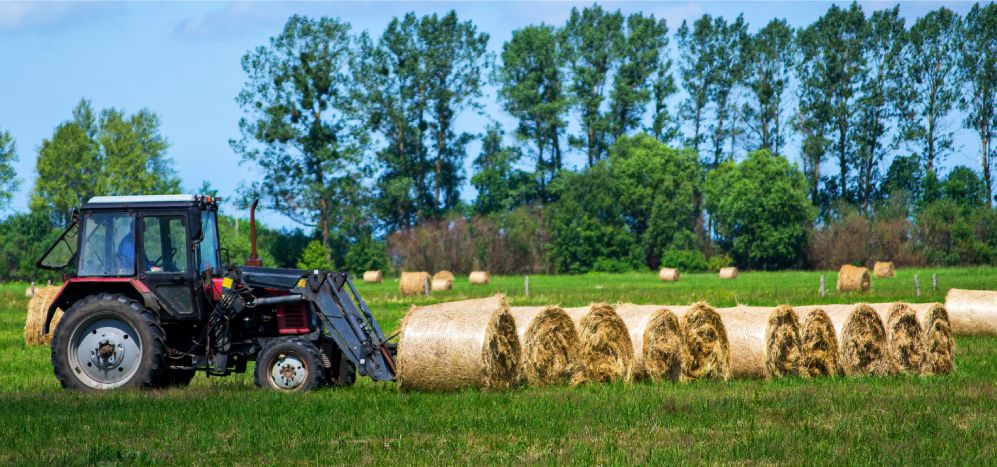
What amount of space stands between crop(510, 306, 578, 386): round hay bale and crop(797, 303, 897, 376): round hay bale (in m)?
3.46

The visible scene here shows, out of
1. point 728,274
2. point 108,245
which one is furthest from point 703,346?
point 728,274

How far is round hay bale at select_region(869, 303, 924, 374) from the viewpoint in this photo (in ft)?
56.4

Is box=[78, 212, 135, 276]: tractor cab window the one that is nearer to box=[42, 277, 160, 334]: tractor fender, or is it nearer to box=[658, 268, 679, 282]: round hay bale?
box=[42, 277, 160, 334]: tractor fender

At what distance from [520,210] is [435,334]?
68733 mm

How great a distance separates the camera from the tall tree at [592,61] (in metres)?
88.1

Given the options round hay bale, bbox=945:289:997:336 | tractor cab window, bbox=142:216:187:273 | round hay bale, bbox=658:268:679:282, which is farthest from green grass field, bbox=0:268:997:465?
round hay bale, bbox=658:268:679:282

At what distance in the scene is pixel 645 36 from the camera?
8900 cm

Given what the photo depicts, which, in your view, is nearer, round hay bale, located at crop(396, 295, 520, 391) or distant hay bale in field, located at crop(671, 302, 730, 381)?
round hay bale, located at crop(396, 295, 520, 391)

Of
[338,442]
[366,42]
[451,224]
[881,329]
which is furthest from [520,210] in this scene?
[338,442]

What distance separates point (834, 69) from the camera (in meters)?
84.4

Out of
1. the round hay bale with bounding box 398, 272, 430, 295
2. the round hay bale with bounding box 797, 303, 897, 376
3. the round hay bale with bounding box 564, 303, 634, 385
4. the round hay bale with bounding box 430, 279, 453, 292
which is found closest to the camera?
the round hay bale with bounding box 564, 303, 634, 385

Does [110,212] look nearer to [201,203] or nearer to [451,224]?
[201,203]

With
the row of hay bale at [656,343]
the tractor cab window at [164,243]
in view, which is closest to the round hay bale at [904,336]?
the row of hay bale at [656,343]

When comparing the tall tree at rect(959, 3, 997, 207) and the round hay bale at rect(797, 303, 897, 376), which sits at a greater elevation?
the tall tree at rect(959, 3, 997, 207)
